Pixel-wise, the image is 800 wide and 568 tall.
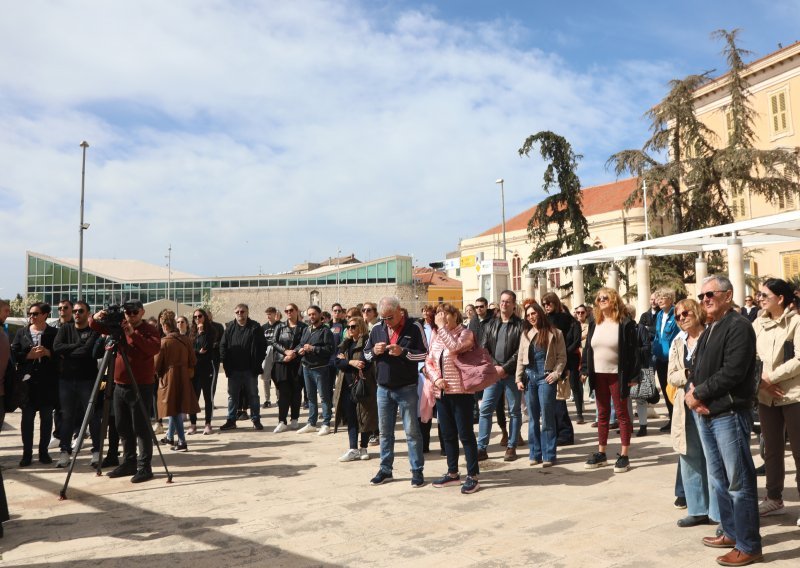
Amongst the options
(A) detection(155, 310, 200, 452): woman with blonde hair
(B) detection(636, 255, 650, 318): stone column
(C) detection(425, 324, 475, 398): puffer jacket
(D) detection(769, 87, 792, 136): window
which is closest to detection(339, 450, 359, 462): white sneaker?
(C) detection(425, 324, 475, 398): puffer jacket

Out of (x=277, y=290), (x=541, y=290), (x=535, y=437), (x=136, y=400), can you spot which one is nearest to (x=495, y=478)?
(x=535, y=437)

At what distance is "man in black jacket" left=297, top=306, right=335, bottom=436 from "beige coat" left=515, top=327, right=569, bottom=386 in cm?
317

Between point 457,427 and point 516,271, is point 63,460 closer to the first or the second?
point 457,427

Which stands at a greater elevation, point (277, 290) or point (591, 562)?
point (277, 290)

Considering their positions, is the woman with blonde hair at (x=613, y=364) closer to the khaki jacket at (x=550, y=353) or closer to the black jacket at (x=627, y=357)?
the black jacket at (x=627, y=357)

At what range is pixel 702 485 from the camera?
488cm

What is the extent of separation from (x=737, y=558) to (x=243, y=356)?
7.66 m

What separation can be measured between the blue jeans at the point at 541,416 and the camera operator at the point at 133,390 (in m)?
4.12

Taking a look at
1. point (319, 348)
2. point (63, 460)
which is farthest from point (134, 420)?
point (319, 348)

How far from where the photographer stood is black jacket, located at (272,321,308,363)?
10328mm

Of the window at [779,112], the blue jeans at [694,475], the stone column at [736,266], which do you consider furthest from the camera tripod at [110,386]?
the window at [779,112]

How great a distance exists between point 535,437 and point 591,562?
3.20m

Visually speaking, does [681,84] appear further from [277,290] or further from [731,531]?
[277,290]

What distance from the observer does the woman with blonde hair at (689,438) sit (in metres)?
4.86
